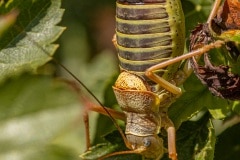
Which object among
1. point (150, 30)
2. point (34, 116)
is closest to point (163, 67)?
point (150, 30)

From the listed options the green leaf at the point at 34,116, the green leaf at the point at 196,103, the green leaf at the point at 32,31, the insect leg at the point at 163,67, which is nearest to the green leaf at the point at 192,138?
the green leaf at the point at 196,103

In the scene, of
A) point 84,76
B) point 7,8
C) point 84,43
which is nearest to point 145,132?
point 7,8

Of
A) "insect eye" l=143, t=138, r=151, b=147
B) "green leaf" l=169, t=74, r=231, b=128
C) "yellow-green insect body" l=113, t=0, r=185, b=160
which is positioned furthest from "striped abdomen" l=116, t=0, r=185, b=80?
"insect eye" l=143, t=138, r=151, b=147

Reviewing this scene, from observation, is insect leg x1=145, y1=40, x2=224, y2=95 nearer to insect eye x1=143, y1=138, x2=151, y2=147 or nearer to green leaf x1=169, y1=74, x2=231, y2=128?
green leaf x1=169, y1=74, x2=231, y2=128

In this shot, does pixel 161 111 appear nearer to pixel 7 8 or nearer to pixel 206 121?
pixel 206 121

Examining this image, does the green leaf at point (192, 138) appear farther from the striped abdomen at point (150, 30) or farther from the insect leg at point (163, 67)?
the striped abdomen at point (150, 30)

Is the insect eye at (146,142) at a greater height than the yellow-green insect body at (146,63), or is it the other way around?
the yellow-green insect body at (146,63)

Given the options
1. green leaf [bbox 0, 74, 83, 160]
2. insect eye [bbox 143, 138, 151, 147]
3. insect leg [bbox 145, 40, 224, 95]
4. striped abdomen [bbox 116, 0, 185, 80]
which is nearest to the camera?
green leaf [bbox 0, 74, 83, 160]
